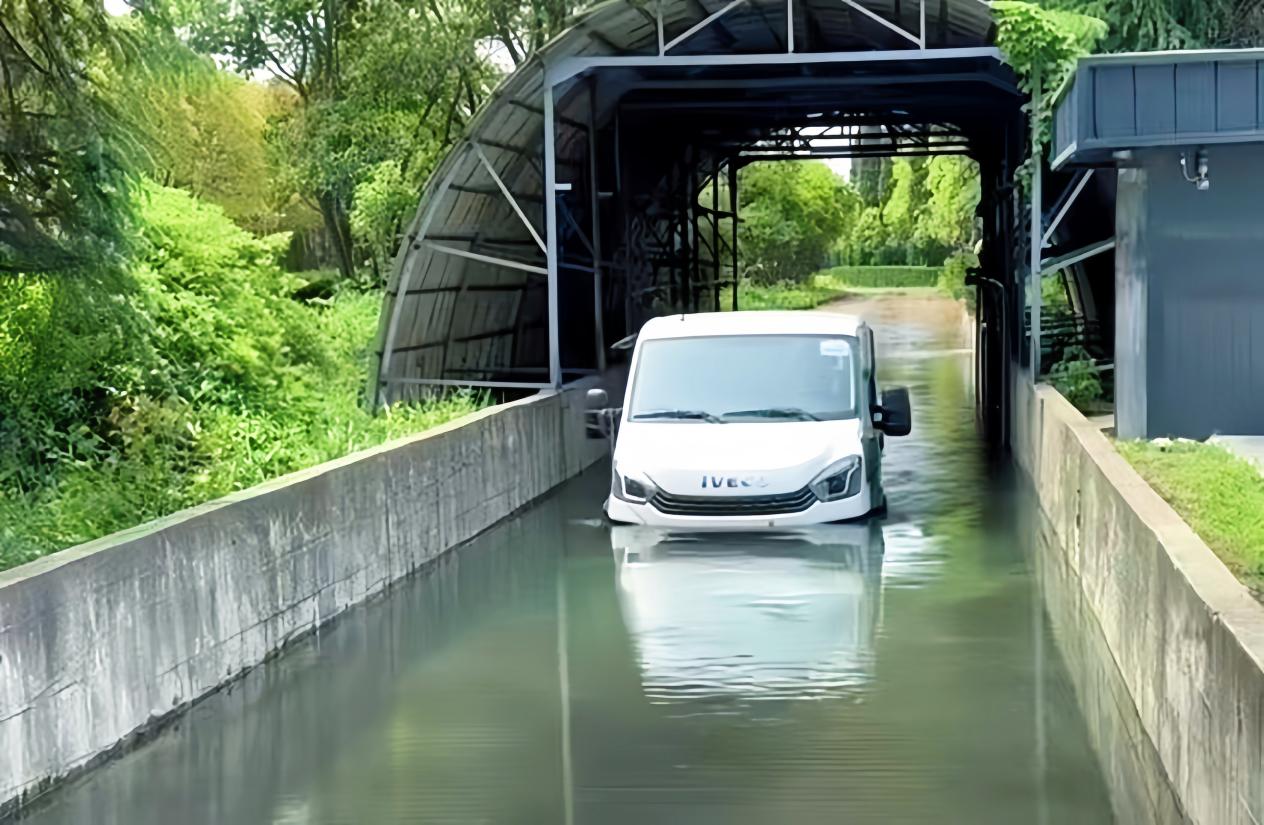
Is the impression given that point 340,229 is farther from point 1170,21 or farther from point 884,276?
point 884,276

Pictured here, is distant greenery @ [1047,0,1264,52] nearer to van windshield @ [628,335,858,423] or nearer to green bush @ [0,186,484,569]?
van windshield @ [628,335,858,423]

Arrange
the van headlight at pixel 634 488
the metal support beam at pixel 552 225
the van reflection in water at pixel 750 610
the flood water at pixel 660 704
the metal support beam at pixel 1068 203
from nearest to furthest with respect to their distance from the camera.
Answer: the flood water at pixel 660 704
the van reflection in water at pixel 750 610
the van headlight at pixel 634 488
the metal support beam at pixel 1068 203
the metal support beam at pixel 552 225

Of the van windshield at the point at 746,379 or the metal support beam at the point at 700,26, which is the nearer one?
the van windshield at the point at 746,379

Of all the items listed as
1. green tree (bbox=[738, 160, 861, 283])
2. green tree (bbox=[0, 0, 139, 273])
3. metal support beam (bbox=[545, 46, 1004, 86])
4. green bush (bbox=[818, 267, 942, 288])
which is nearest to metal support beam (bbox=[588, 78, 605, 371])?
metal support beam (bbox=[545, 46, 1004, 86])

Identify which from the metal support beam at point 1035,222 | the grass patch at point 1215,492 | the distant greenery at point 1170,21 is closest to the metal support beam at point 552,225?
the metal support beam at point 1035,222

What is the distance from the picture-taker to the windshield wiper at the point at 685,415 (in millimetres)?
14586

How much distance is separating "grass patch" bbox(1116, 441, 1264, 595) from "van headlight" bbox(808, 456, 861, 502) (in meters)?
2.05

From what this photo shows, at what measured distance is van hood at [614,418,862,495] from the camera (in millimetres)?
13898

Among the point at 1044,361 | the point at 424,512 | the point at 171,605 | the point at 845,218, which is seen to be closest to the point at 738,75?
the point at 1044,361

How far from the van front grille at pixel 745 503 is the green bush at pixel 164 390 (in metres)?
3.20

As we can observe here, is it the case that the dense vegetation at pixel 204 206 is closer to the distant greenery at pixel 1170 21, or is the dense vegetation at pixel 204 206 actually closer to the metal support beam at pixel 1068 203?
the distant greenery at pixel 1170 21

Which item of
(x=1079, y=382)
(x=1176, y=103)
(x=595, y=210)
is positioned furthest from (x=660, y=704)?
(x=595, y=210)

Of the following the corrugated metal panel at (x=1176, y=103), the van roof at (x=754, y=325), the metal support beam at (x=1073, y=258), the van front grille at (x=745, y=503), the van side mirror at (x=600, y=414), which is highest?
the corrugated metal panel at (x=1176, y=103)

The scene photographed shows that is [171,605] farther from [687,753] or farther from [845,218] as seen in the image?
[845,218]
